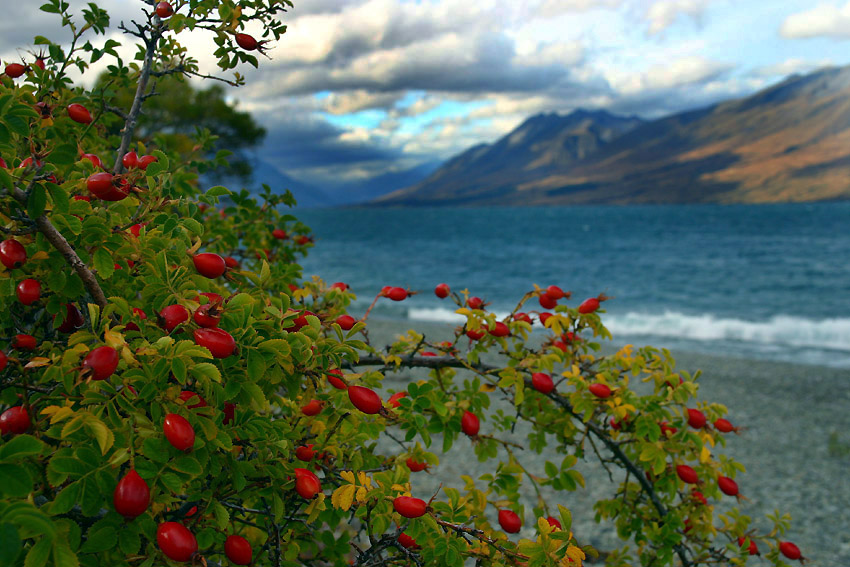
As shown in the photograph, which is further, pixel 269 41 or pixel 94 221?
pixel 269 41

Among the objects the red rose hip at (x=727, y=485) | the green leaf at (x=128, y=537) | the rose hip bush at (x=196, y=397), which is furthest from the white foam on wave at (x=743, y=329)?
the green leaf at (x=128, y=537)

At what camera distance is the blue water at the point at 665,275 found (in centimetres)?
2214

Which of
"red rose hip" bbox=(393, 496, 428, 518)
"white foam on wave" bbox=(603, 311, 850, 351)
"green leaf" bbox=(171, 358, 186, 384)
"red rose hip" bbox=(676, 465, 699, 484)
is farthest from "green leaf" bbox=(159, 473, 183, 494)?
"white foam on wave" bbox=(603, 311, 850, 351)

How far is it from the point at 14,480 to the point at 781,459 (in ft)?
36.8

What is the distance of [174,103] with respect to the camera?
25.8m

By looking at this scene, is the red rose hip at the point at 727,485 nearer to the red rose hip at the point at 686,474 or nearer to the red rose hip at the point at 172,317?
the red rose hip at the point at 686,474

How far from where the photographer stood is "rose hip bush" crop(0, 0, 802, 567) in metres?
1.11

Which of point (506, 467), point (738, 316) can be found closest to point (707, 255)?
point (738, 316)

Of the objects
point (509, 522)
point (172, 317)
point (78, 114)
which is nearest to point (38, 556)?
point (172, 317)

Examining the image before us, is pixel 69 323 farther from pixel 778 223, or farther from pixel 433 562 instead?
pixel 778 223

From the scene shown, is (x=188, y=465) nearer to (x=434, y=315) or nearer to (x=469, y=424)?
(x=469, y=424)

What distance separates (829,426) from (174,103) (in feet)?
89.0

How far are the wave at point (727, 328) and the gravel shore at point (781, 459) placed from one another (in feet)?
19.2

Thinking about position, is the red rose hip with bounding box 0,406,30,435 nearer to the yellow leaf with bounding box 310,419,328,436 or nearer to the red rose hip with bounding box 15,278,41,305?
the red rose hip with bounding box 15,278,41,305
